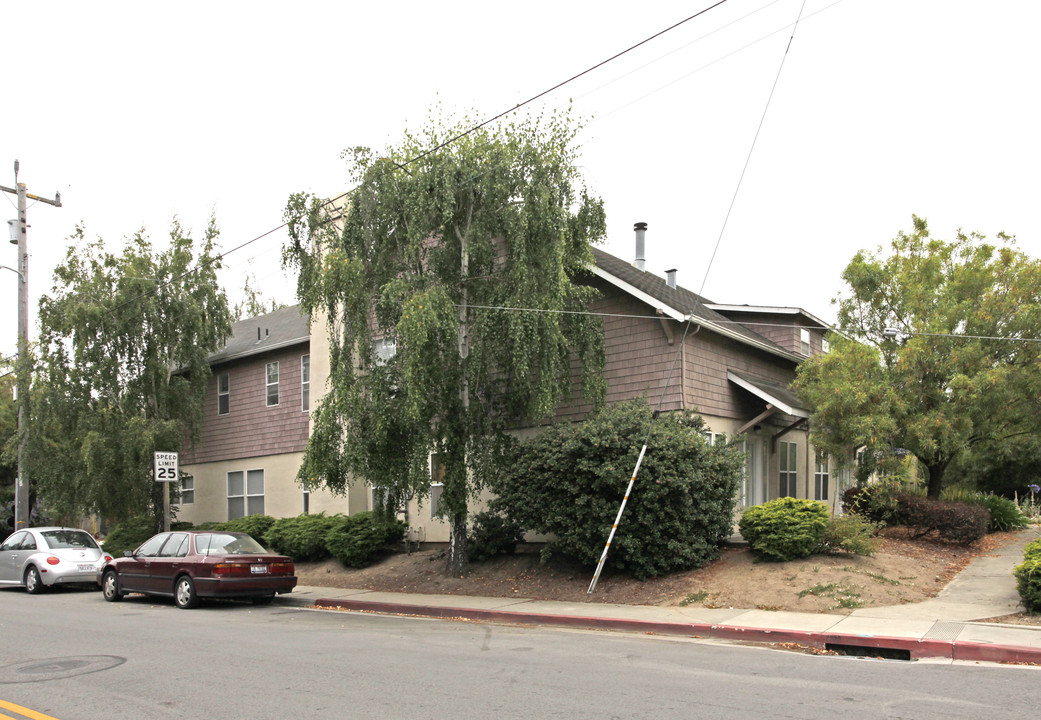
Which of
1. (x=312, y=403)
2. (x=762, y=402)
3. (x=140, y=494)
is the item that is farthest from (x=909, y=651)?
(x=140, y=494)

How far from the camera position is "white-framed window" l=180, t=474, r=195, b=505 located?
89.4ft

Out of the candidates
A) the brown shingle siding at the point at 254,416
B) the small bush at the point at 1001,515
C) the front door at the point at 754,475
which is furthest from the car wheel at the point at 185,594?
the small bush at the point at 1001,515

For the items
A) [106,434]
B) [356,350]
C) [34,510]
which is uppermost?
[356,350]

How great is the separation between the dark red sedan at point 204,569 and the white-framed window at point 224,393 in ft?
34.7

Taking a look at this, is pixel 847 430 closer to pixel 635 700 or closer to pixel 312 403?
pixel 635 700

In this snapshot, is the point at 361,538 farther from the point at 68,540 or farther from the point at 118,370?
the point at 118,370

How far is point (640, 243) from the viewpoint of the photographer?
950 inches

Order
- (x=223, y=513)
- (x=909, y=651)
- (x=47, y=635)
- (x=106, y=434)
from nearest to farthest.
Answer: (x=909, y=651)
(x=47, y=635)
(x=106, y=434)
(x=223, y=513)

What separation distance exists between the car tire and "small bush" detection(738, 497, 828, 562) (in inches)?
592

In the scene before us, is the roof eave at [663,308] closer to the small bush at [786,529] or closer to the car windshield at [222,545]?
the small bush at [786,529]

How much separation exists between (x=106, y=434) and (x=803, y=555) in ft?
59.6

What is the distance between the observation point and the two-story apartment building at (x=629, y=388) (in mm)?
16891

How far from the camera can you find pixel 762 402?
61.8 ft

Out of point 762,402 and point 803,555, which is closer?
point 803,555
